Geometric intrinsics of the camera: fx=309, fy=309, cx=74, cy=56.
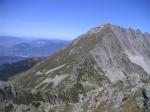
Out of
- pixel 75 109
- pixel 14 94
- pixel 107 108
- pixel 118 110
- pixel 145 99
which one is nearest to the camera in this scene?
pixel 145 99

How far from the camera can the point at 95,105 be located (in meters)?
109

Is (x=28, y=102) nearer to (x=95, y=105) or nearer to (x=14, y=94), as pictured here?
(x=14, y=94)

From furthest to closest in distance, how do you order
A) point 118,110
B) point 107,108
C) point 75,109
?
point 75,109
point 107,108
point 118,110

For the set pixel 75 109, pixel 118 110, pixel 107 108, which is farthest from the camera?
pixel 75 109

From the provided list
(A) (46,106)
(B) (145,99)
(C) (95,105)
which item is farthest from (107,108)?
(A) (46,106)

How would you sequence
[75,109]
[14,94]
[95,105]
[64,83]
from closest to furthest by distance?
[95,105] < [75,109] < [14,94] < [64,83]

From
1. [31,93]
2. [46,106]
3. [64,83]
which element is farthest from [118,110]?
[64,83]

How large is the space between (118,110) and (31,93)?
49470 millimetres

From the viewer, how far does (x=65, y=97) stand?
441 ft

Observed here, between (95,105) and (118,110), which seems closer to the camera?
(118,110)

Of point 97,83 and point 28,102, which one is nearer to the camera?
point 28,102

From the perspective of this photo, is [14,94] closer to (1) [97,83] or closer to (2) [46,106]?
(2) [46,106]

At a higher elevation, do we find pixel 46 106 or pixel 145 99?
pixel 145 99

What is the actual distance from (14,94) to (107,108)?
4348 cm
